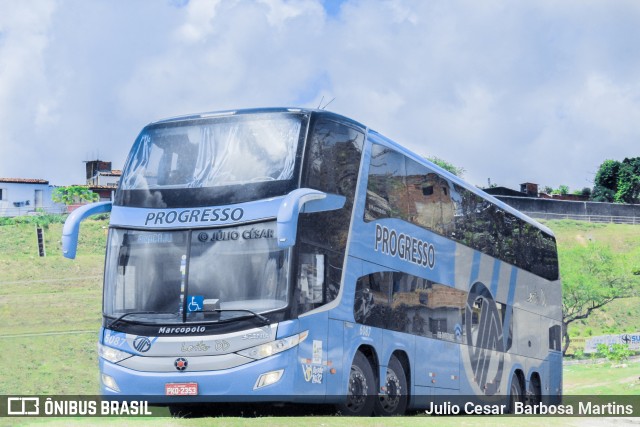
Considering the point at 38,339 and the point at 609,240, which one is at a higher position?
the point at 609,240

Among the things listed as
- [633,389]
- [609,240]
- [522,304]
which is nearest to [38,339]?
[633,389]

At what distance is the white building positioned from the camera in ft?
299

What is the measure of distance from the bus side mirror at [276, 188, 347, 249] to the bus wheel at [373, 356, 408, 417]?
3.56 m

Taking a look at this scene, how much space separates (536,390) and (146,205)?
46.4 feet

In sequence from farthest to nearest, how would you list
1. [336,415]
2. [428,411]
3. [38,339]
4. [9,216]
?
[9,216]
[38,339]
[428,411]
[336,415]

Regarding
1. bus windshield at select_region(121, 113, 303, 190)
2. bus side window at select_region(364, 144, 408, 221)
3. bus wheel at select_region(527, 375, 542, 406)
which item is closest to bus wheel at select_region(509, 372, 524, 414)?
bus wheel at select_region(527, 375, 542, 406)

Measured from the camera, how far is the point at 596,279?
246ft

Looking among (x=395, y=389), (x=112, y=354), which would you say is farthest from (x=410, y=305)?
(x=112, y=354)

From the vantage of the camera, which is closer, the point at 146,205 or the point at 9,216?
the point at 146,205

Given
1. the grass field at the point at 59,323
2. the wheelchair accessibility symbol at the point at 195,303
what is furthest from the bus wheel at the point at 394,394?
the wheelchair accessibility symbol at the point at 195,303

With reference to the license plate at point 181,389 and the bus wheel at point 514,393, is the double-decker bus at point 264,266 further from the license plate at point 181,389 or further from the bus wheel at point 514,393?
the bus wheel at point 514,393

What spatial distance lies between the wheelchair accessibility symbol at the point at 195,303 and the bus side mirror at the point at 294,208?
60.3 inches

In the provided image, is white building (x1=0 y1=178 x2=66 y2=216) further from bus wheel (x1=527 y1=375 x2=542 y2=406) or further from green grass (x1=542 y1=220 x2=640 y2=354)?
bus wheel (x1=527 y1=375 x2=542 y2=406)

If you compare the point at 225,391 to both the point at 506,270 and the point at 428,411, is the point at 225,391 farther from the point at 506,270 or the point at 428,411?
the point at 506,270
